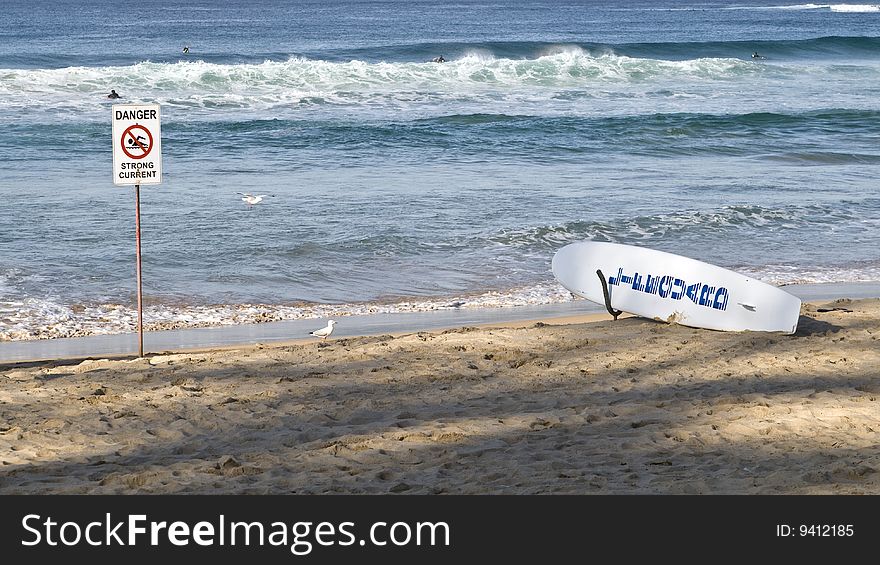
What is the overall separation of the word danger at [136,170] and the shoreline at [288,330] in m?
1.51

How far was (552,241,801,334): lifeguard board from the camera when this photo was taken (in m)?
9.11

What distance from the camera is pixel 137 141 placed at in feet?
29.1

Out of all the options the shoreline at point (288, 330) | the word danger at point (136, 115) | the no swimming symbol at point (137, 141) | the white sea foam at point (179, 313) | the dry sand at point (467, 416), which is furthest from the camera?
the white sea foam at point (179, 313)

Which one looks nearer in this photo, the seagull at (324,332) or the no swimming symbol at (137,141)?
the no swimming symbol at (137,141)

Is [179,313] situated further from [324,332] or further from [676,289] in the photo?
[676,289]

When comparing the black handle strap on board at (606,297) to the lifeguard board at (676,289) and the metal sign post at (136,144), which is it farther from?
the metal sign post at (136,144)

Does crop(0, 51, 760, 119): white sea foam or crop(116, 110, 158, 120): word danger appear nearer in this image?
crop(116, 110, 158, 120): word danger

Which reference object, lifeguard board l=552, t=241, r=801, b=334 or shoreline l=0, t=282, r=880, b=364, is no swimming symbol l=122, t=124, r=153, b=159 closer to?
shoreline l=0, t=282, r=880, b=364

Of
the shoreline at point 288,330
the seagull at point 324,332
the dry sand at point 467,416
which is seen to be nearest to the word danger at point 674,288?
the dry sand at point 467,416

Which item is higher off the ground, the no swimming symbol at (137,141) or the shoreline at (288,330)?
the no swimming symbol at (137,141)

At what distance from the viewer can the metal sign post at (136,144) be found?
872cm

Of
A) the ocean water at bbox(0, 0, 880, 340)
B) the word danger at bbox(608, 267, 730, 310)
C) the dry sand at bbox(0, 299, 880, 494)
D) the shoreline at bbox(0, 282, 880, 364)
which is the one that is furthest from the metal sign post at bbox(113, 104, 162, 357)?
Result: the word danger at bbox(608, 267, 730, 310)
